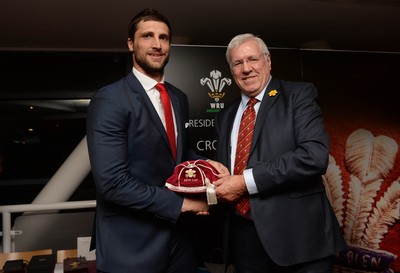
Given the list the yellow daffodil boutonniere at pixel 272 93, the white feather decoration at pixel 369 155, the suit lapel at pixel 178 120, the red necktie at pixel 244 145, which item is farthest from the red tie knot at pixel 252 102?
the white feather decoration at pixel 369 155

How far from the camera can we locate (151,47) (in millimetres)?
1743

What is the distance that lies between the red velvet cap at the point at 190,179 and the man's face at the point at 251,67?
0.56m

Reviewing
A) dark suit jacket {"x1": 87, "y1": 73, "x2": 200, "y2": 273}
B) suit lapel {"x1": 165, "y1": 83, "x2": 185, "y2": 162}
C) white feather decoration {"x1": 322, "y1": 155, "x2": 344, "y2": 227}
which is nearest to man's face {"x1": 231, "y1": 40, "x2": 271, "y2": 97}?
suit lapel {"x1": 165, "y1": 83, "x2": 185, "y2": 162}

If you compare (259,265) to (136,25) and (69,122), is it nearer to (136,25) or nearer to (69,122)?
(136,25)

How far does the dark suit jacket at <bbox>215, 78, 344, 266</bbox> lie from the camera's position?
1711mm

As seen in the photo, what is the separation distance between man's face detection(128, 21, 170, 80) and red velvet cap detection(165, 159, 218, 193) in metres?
0.48

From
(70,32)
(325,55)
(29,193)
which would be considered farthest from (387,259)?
(29,193)

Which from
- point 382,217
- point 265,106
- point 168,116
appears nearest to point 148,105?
point 168,116

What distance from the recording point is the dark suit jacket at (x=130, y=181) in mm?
1560

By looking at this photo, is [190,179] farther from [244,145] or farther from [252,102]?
[252,102]

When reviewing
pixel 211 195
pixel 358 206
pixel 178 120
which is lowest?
pixel 358 206

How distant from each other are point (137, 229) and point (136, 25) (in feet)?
3.17

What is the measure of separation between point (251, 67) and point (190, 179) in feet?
2.45

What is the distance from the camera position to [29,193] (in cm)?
684
